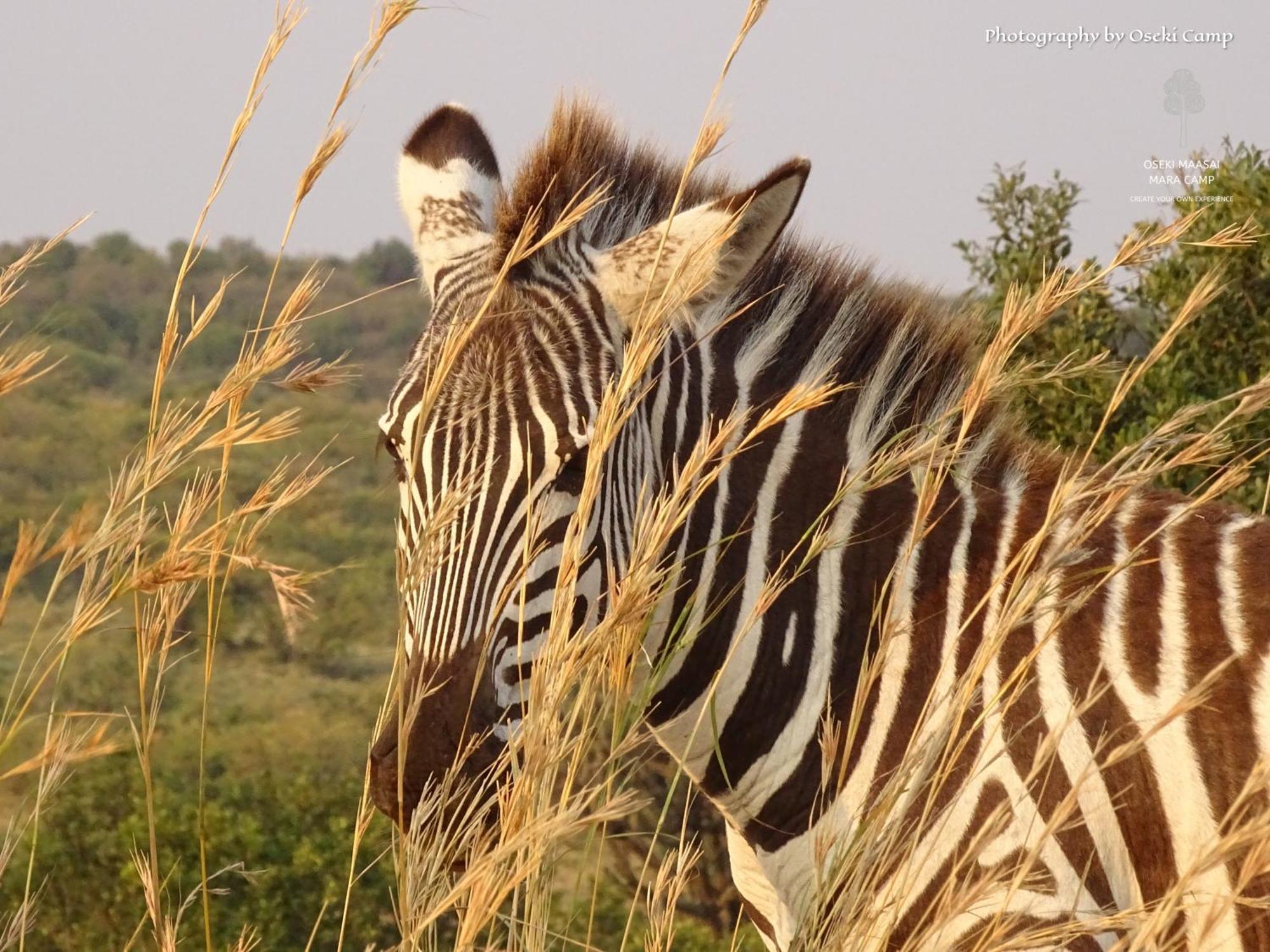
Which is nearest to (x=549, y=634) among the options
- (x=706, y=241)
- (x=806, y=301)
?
(x=706, y=241)

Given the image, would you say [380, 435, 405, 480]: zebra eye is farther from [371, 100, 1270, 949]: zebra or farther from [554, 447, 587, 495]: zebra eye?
[554, 447, 587, 495]: zebra eye

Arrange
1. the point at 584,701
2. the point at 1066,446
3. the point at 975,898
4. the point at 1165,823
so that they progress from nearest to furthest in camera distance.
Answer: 1. the point at 975,898
2. the point at 584,701
3. the point at 1165,823
4. the point at 1066,446

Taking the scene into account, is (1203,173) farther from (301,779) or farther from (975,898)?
(301,779)

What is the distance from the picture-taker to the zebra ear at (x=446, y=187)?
9.80ft

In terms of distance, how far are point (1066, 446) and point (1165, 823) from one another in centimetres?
300

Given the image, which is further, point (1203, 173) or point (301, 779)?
point (301, 779)

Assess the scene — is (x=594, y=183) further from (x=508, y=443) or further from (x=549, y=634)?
(x=549, y=634)

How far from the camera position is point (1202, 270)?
5.22 meters

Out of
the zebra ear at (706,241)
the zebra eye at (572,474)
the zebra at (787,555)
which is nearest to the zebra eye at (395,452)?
the zebra at (787,555)

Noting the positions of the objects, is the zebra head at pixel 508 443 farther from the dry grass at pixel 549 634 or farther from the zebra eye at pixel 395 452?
the dry grass at pixel 549 634

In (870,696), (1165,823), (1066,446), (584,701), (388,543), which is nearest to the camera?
(584,701)

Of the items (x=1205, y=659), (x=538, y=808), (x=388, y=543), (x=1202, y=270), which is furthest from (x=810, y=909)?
(x=388, y=543)

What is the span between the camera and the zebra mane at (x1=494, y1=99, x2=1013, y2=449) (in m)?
2.87

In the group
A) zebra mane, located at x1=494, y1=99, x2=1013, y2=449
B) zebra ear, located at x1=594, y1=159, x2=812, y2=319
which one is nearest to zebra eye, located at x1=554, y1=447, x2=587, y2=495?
zebra ear, located at x1=594, y1=159, x2=812, y2=319
